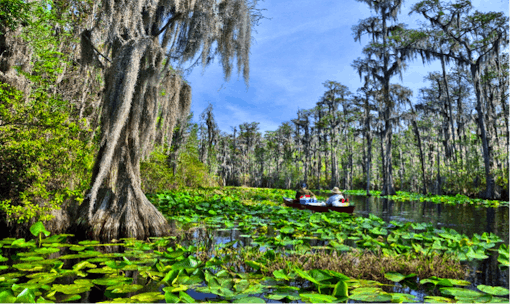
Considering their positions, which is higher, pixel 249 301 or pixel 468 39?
pixel 468 39

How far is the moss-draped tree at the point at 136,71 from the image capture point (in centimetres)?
586

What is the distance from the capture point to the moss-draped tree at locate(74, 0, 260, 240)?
19.2ft

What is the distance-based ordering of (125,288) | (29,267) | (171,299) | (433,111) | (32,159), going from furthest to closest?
(433,111)
(32,159)
(29,267)
(125,288)
(171,299)

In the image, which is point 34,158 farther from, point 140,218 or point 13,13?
point 13,13

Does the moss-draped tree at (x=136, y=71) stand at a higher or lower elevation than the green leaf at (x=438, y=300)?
higher

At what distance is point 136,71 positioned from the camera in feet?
19.4

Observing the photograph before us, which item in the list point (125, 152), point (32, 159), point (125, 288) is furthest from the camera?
point (125, 152)

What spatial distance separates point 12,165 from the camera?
18.0 feet

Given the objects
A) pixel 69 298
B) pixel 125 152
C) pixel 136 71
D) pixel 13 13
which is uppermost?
pixel 13 13

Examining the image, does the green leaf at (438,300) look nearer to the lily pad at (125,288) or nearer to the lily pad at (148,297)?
the lily pad at (148,297)

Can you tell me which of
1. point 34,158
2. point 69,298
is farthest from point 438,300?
point 34,158

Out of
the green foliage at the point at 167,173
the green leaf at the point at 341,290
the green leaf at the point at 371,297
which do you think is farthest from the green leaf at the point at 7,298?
the green foliage at the point at 167,173

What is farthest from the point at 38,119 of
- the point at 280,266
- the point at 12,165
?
the point at 280,266

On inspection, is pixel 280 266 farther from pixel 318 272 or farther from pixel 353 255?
pixel 353 255
